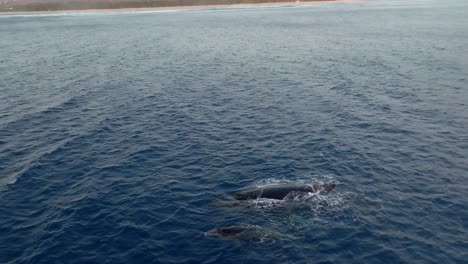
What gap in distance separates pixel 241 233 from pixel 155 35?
133 metres

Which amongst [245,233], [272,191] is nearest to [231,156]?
[272,191]

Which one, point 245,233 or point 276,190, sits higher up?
point 276,190

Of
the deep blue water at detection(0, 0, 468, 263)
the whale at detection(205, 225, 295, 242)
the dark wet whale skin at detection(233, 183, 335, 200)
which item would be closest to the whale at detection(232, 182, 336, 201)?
the dark wet whale skin at detection(233, 183, 335, 200)

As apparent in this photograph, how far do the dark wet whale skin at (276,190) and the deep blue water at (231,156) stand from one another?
3.72ft

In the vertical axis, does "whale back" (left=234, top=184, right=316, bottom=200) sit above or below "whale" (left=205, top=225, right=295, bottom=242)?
above

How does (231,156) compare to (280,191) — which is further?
(231,156)

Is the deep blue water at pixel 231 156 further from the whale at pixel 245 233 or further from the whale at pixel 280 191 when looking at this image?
the whale at pixel 280 191

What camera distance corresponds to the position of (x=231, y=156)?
152 ft

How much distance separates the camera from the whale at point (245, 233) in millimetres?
31297

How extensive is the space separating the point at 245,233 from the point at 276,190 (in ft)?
23.4

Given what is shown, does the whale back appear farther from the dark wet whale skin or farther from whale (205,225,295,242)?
whale (205,225,295,242)

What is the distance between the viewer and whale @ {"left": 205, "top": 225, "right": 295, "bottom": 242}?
103 feet

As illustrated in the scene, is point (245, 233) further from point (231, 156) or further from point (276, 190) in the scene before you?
point (231, 156)

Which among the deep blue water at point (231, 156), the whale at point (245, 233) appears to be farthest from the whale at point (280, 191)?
the whale at point (245, 233)
